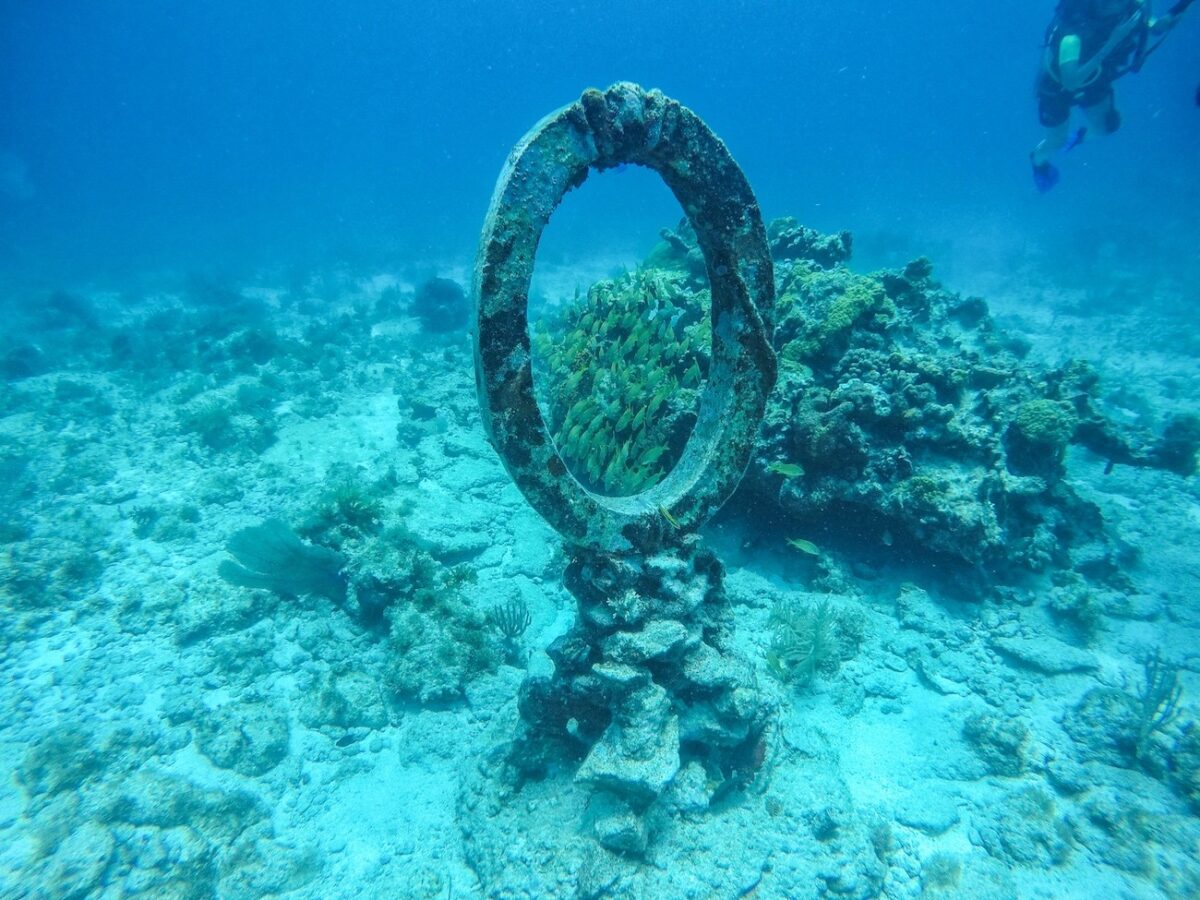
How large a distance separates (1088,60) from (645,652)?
62.8 ft

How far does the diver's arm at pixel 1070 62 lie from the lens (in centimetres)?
1241

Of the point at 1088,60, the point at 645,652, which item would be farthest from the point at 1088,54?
the point at 645,652

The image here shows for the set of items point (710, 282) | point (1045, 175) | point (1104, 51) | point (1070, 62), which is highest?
point (1104, 51)

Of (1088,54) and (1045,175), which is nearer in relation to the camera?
(1088,54)

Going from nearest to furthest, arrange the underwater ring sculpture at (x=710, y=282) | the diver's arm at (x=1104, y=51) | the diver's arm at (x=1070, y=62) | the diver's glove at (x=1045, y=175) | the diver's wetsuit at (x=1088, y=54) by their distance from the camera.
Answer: the underwater ring sculpture at (x=710, y=282) < the diver's arm at (x=1070, y=62) < the diver's arm at (x=1104, y=51) < the diver's wetsuit at (x=1088, y=54) < the diver's glove at (x=1045, y=175)

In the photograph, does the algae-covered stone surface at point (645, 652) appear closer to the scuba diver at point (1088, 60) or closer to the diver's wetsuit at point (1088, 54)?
the scuba diver at point (1088, 60)

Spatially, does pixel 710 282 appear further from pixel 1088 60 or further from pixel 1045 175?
pixel 1088 60

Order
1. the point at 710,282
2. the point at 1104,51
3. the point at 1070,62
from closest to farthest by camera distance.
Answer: the point at 710,282
the point at 1070,62
the point at 1104,51

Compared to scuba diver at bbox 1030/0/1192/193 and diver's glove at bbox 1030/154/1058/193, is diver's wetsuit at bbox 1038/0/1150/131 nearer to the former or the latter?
scuba diver at bbox 1030/0/1192/193

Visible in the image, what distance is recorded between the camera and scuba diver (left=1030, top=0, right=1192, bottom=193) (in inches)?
509

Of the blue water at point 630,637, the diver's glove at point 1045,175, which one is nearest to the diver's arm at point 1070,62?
the diver's glove at point 1045,175

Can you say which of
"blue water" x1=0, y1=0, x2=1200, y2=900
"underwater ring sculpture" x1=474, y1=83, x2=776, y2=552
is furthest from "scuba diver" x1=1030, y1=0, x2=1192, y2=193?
"underwater ring sculpture" x1=474, y1=83, x2=776, y2=552

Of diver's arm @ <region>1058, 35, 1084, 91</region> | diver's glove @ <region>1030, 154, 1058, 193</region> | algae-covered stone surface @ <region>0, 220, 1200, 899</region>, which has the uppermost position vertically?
diver's arm @ <region>1058, 35, 1084, 91</region>

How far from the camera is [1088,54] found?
46.1 ft
